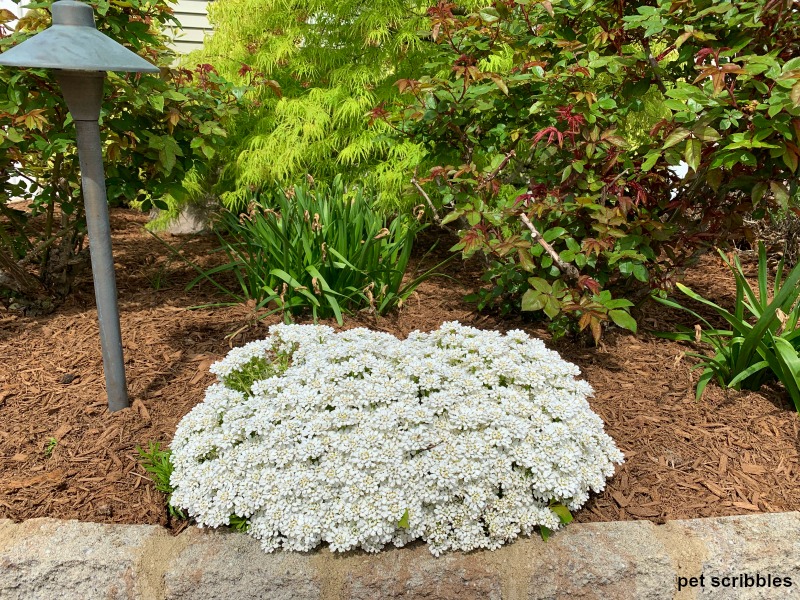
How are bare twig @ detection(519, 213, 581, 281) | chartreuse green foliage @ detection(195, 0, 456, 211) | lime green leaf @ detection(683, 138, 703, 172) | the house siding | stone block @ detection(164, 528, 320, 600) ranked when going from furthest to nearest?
1. the house siding
2. chartreuse green foliage @ detection(195, 0, 456, 211)
3. bare twig @ detection(519, 213, 581, 281)
4. lime green leaf @ detection(683, 138, 703, 172)
5. stone block @ detection(164, 528, 320, 600)

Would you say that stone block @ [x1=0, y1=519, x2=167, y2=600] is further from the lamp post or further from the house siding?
the house siding

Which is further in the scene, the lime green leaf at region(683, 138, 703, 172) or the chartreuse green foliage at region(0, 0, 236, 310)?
the chartreuse green foliage at region(0, 0, 236, 310)

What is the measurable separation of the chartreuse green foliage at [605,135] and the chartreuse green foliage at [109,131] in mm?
996

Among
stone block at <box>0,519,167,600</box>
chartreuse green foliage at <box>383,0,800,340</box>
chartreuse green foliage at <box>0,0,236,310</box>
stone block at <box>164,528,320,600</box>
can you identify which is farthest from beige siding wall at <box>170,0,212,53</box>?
stone block at <box>164,528,320,600</box>

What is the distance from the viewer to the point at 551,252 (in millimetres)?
2566

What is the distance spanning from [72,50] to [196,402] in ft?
4.36

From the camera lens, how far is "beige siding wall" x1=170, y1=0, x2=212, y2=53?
5.83 meters

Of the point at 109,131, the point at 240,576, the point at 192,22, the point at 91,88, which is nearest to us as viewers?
the point at 240,576

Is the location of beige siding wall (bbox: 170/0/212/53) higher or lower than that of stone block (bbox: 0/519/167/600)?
higher

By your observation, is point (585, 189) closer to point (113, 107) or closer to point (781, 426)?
point (781, 426)

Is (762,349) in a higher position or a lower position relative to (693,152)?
lower

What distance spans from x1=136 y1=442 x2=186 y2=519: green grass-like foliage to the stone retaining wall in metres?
0.11

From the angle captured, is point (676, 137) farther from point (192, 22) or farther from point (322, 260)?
point (192, 22)

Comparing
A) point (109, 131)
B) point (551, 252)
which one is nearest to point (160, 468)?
point (551, 252)
